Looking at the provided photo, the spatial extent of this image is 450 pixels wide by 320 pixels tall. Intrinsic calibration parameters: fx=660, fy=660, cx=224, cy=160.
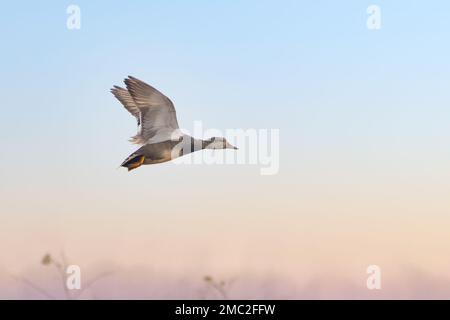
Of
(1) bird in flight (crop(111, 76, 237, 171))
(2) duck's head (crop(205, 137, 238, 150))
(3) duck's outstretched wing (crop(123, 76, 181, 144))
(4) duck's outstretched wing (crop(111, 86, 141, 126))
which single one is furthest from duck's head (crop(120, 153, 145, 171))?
(2) duck's head (crop(205, 137, 238, 150))

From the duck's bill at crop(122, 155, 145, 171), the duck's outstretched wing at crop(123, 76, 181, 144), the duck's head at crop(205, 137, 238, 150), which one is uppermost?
the duck's outstretched wing at crop(123, 76, 181, 144)

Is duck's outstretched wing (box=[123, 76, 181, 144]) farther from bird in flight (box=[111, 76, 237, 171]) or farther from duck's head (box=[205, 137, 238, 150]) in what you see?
duck's head (box=[205, 137, 238, 150])

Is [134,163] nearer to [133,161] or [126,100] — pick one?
[133,161]

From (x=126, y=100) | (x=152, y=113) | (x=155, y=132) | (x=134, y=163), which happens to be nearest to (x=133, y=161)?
(x=134, y=163)

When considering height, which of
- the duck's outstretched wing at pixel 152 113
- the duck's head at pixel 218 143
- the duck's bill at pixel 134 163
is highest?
the duck's outstretched wing at pixel 152 113

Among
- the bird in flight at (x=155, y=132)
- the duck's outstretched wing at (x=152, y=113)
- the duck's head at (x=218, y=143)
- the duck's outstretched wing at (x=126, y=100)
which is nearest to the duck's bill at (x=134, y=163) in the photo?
the bird in flight at (x=155, y=132)

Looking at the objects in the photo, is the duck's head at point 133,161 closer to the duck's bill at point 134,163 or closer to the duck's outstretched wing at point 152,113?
the duck's bill at point 134,163

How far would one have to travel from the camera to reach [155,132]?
2109 cm

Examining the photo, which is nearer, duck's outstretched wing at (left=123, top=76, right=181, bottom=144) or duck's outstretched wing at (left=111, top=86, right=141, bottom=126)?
duck's outstretched wing at (left=123, top=76, right=181, bottom=144)

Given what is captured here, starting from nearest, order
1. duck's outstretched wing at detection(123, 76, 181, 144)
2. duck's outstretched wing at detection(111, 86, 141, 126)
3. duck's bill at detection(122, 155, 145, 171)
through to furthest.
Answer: duck's outstretched wing at detection(123, 76, 181, 144) → duck's bill at detection(122, 155, 145, 171) → duck's outstretched wing at detection(111, 86, 141, 126)

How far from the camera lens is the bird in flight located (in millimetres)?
20344

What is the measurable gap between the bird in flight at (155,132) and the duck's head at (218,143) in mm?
115

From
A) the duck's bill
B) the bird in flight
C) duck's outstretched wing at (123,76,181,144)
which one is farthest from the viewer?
the duck's bill

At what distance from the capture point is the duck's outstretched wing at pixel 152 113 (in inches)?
794
